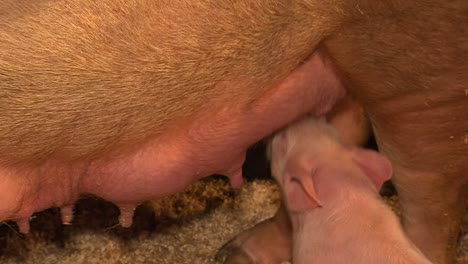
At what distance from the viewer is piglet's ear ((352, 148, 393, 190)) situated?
1.84 m

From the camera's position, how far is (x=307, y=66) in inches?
73.1

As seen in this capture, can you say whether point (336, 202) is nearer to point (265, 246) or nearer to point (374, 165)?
point (374, 165)

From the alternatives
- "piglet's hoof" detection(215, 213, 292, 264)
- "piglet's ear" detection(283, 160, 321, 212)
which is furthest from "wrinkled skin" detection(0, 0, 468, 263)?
"piglet's hoof" detection(215, 213, 292, 264)

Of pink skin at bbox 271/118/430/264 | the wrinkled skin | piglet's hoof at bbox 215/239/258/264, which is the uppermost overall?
the wrinkled skin

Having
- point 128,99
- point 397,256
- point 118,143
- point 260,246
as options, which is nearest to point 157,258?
point 260,246

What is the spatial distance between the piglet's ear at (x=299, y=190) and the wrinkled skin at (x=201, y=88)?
0.12m

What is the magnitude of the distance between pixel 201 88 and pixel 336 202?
36 cm

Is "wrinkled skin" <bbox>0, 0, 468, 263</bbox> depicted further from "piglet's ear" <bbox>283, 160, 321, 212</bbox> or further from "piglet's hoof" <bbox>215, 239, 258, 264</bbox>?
"piglet's hoof" <bbox>215, 239, 258, 264</bbox>

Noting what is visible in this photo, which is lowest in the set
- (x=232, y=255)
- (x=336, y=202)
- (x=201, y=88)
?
(x=232, y=255)

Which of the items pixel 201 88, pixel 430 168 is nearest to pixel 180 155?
pixel 201 88

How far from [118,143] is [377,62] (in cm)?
55

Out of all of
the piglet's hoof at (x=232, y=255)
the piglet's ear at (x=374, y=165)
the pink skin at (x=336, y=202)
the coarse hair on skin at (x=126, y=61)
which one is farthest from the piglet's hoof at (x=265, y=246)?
the coarse hair on skin at (x=126, y=61)

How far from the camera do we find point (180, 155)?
1.87m

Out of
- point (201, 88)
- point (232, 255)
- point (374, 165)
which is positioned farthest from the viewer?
point (232, 255)
